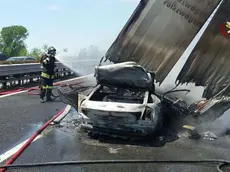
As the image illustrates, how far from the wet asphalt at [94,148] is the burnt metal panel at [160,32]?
89.2 inches

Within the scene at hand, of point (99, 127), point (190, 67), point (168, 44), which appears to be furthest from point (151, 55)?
point (99, 127)

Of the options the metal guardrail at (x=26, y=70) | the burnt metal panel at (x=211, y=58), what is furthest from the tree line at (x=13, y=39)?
the burnt metal panel at (x=211, y=58)

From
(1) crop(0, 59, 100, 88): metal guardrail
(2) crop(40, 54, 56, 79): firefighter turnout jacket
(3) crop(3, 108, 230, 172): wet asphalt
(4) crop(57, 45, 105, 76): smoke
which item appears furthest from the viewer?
(4) crop(57, 45, 105, 76): smoke

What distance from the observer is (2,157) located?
15.7 ft

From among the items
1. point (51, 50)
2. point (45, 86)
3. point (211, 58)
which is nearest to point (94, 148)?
point (211, 58)

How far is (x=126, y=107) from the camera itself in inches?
229

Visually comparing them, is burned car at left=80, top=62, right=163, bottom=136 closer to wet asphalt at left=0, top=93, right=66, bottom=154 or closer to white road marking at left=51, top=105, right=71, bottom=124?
white road marking at left=51, top=105, right=71, bottom=124

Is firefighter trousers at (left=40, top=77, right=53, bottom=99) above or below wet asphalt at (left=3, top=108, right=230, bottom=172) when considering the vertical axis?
above

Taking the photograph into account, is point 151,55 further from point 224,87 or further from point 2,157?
point 2,157

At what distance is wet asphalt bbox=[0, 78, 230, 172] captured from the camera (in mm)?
4555

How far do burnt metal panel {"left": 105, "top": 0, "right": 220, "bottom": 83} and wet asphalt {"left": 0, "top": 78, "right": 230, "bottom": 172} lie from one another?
7.44 feet

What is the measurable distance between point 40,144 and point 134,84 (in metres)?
2.41

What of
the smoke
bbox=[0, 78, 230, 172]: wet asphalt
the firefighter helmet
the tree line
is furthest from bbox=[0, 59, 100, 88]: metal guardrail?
the tree line

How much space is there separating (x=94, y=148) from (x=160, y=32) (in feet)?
12.9
